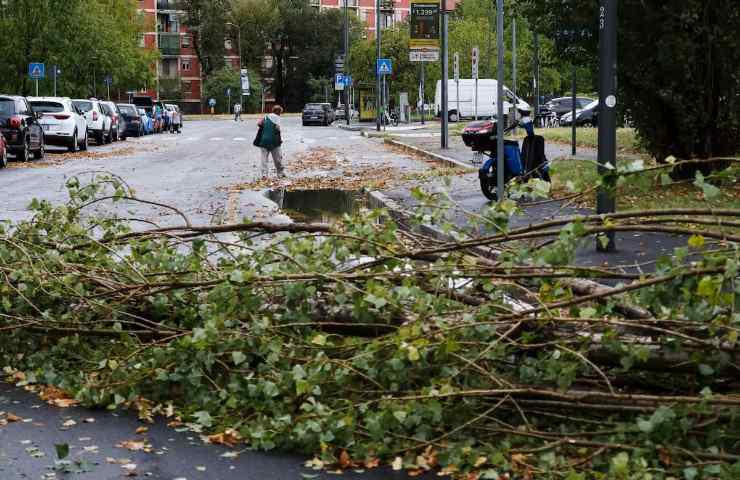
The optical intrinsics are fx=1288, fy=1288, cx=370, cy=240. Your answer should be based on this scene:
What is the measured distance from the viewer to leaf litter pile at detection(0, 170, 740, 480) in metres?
5.41

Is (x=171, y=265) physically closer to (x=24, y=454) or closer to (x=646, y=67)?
(x=24, y=454)

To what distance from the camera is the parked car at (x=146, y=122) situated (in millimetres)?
62300

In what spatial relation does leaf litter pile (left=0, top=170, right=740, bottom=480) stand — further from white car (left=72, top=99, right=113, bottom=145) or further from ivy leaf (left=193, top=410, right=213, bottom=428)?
white car (left=72, top=99, right=113, bottom=145)

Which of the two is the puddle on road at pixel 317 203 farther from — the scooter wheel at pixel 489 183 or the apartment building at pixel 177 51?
the apartment building at pixel 177 51

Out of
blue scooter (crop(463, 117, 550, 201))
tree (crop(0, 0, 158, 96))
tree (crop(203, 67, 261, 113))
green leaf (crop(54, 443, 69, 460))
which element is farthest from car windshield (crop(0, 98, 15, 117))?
tree (crop(203, 67, 261, 113))

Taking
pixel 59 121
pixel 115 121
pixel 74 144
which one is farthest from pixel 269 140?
pixel 115 121

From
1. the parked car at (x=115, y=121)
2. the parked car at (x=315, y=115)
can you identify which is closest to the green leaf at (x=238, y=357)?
the parked car at (x=115, y=121)

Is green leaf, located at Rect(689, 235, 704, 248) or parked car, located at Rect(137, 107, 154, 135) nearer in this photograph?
green leaf, located at Rect(689, 235, 704, 248)

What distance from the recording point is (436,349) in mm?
5855

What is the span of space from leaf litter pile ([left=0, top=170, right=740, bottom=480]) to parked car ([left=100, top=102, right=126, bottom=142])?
42.9 m

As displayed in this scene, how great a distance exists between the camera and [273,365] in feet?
20.9

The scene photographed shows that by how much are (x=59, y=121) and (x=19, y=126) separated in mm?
6436

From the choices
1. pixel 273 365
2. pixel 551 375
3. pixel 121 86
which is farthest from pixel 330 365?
pixel 121 86

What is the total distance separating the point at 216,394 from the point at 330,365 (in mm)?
753
